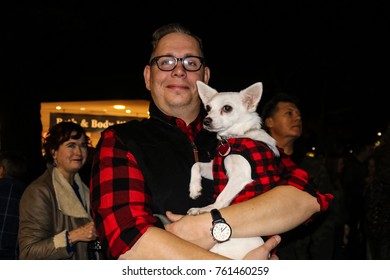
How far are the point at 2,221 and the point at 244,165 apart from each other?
263 cm

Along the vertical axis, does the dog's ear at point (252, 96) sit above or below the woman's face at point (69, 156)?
above

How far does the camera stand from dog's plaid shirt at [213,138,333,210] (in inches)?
92.1

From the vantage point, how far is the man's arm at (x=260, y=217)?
1.95 m

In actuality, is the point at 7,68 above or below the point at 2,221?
above

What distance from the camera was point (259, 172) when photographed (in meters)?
2.36

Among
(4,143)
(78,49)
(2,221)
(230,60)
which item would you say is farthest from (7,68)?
(230,60)

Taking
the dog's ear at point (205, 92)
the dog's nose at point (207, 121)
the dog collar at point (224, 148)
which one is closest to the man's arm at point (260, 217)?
the dog collar at point (224, 148)

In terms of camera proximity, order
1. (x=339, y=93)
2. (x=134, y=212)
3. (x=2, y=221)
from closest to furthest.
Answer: (x=134, y=212)
(x=2, y=221)
(x=339, y=93)

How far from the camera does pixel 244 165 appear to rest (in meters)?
2.37

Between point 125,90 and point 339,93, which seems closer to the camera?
point 125,90

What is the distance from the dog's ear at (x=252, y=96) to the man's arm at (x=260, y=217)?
2.80ft

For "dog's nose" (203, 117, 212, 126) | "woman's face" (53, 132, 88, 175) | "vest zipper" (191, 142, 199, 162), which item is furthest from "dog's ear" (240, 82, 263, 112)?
"woman's face" (53, 132, 88, 175)

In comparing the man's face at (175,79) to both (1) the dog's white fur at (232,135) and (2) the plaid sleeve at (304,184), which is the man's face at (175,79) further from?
(2) the plaid sleeve at (304,184)
